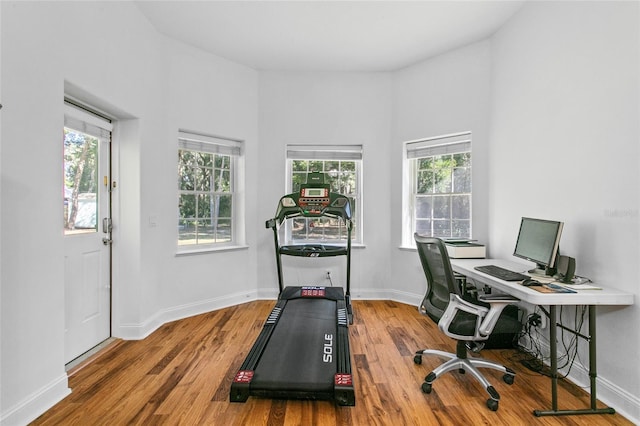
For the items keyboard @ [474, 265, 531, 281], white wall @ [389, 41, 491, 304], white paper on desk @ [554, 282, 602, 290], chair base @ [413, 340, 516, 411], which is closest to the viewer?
white paper on desk @ [554, 282, 602, 290]

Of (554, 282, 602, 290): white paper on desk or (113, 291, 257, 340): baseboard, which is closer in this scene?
(554, 282, 602, 290): white paper on desk

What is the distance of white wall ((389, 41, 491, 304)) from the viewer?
12.2 feet

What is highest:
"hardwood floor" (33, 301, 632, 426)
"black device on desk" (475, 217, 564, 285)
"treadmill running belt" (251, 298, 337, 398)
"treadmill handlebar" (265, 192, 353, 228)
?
"treadmill handlebar" (265, 192, 353, 228)

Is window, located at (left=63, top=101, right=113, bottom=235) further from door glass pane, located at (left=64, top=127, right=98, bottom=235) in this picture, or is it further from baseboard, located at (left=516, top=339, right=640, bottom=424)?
baseboard, located at (left=516, top=339, right=640, bottom=424)

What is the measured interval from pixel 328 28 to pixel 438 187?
7.54 ft

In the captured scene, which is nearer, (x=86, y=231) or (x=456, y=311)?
(x=456, y=311)

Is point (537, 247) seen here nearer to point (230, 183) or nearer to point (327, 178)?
point (327, 178)

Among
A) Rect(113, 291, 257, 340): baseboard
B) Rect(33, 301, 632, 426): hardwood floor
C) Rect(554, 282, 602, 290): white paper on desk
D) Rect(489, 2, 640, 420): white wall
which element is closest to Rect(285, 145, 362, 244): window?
Rect(113, 291, 257, 340): baseboard

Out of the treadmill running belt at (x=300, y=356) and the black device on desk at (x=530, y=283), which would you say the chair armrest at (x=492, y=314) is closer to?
the black device on desk at (x=530, y=283)

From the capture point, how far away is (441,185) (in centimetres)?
418

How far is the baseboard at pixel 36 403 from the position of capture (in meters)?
1.84

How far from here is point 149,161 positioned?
11.1 feet

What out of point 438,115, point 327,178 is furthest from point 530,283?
point 327,178

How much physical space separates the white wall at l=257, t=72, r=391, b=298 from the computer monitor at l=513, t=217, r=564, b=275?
1.95m
